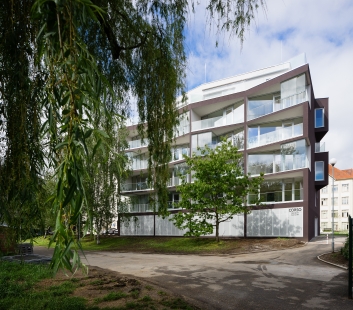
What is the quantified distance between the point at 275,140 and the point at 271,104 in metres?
3.40

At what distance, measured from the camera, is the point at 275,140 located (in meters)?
30.2

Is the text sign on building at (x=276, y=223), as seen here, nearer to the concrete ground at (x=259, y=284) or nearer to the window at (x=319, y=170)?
the window at (x=319, y=170)

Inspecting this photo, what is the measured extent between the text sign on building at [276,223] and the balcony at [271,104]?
8569 mm

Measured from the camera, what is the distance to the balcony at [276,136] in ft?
95.6

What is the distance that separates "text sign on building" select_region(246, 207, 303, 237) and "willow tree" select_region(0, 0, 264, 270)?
24.4m

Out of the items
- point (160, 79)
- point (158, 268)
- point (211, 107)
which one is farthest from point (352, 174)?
point (160, 79)

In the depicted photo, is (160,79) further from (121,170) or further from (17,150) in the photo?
(121,170)

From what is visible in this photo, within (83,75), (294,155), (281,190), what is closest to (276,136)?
(294,155)

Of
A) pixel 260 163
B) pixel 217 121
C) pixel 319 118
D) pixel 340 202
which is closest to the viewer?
pixel 260 163

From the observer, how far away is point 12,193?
3.99 meters

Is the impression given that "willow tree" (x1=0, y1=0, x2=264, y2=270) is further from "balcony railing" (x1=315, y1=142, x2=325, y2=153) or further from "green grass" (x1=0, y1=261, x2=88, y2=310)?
"balcony railing" (x1=315, y1=142, x2=325, y2=153)

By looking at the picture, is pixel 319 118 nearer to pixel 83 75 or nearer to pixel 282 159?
pixel 282 159

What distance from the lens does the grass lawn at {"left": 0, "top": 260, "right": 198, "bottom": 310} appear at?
789 centimetres

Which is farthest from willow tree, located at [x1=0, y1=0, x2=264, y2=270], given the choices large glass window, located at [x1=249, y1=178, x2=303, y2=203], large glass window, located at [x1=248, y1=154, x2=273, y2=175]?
large glass window, located at [x1=248, y1=154, x2=273, y2=175]
